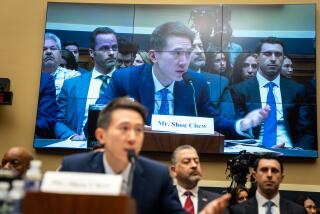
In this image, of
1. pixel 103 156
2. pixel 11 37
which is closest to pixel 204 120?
pixel 11 37

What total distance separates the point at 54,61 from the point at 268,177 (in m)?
4.38

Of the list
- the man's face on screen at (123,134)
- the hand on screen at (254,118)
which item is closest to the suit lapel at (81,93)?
the hand on screen at (254,118)

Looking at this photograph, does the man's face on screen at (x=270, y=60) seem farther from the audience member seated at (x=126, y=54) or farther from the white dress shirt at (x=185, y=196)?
the white dress shirt at (x=185, y=196)

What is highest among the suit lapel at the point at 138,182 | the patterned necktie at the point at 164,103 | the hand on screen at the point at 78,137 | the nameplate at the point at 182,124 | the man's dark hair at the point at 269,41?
the man's dark hair at the point at 269,41

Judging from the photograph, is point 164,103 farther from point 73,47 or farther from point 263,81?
point 73,47

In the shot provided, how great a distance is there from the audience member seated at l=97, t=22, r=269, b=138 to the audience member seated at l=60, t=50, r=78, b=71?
0.67 metres

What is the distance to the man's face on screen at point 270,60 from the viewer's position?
6.52 metres

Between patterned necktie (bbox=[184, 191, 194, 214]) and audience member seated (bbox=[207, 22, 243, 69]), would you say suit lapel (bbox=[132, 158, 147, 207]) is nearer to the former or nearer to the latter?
patterned necktie (bbox=[184, 191, 194, 214])

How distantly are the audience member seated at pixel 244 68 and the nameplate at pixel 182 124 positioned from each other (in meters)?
0.75

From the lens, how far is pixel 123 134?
6.19ft

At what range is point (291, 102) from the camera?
6.39m

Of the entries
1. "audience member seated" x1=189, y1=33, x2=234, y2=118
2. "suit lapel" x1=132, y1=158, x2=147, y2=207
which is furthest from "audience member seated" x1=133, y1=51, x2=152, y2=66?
"suit lapel" x1=132, y1=158, x2=147, y2=207

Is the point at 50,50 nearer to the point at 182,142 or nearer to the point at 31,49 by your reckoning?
the point at 31,49

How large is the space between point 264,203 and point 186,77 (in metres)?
3.43
